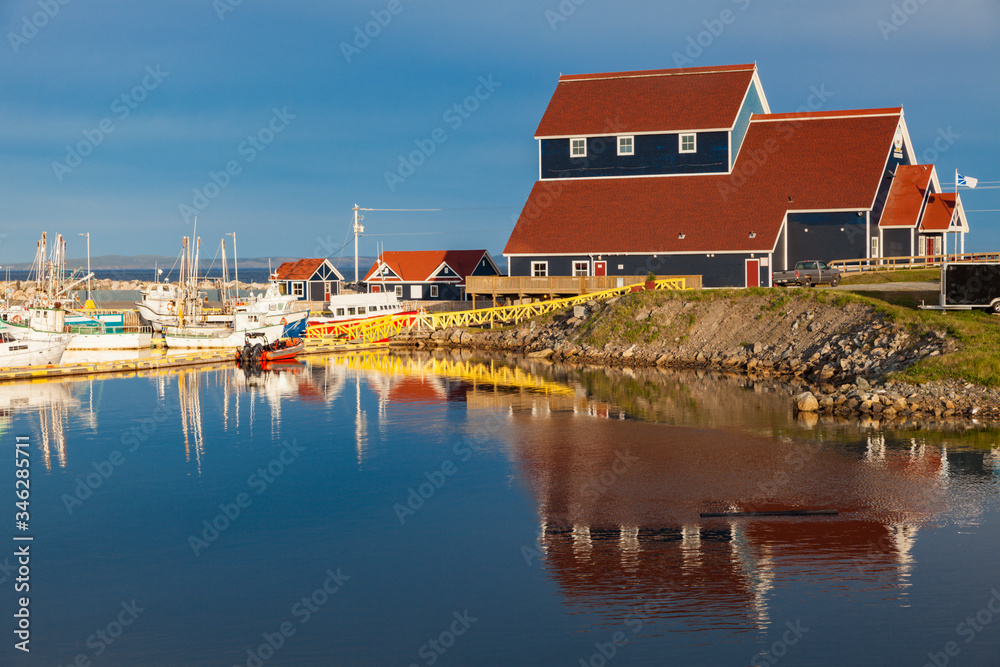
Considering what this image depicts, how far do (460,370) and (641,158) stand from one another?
24137 mm

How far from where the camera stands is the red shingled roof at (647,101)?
6650 cm

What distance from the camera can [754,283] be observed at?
59.4m

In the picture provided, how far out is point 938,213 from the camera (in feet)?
204

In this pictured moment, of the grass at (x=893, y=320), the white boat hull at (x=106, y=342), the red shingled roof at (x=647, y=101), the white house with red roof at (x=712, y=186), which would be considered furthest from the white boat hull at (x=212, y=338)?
the red shingled roof at (x=647, y=101)

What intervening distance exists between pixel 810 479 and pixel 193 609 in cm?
1637

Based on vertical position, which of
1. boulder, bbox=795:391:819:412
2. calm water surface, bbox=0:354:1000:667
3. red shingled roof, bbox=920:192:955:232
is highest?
red shingled roof, bbox=920:192:955:232

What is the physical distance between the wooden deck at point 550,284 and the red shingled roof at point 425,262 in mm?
14855

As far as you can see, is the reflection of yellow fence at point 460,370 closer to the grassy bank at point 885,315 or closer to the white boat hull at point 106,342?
the grassy bank at point 885,315

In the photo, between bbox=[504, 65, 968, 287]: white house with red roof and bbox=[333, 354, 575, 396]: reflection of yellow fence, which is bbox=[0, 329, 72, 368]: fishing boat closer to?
bbox=[333, 354, 575, 396]: reflection of yellow fence

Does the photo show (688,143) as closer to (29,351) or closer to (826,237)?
(826,237)

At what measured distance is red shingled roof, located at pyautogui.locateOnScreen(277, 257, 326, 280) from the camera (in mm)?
99250

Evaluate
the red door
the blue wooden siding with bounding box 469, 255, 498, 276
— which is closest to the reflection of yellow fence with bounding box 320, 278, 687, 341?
the red door

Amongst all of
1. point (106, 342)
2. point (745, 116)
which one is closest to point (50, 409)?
point (106, 342)

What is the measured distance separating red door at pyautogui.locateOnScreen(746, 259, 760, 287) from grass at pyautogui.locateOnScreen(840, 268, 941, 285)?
5213 millimetres
